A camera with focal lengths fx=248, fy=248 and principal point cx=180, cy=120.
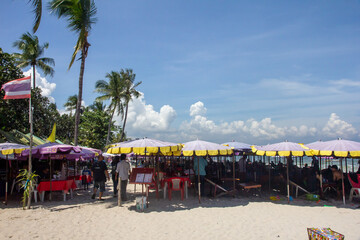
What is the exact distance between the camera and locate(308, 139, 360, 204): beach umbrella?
8086 millimetres

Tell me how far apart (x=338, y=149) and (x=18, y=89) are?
1094cm

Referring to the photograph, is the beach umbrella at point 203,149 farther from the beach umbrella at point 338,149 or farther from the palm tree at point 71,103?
the palm tree at point 71,103

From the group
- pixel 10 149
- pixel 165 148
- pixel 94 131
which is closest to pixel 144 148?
→ pixel 165 148

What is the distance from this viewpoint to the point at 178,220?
679 centimetres

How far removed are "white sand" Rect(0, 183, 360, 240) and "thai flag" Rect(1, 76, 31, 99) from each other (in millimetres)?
3739

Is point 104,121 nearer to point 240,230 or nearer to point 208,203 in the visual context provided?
point 208,203

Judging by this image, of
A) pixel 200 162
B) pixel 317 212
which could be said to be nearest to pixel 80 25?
pixel 200 162

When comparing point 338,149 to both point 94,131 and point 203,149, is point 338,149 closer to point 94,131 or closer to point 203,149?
point 203,149

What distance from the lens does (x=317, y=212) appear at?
7.77 metres

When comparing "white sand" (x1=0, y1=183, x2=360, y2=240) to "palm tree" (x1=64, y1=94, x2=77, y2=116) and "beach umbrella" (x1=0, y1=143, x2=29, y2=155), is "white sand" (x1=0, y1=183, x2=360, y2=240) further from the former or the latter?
"palm tree" (x1=64, y1=94, x2=77, y2=116)

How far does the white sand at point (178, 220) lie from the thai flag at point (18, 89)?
3.74 metres

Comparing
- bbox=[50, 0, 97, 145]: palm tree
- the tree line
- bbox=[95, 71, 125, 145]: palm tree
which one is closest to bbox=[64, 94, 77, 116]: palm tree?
the tree line

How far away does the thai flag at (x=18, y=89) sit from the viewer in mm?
8242

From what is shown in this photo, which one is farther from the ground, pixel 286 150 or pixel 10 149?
pixel 10 149
